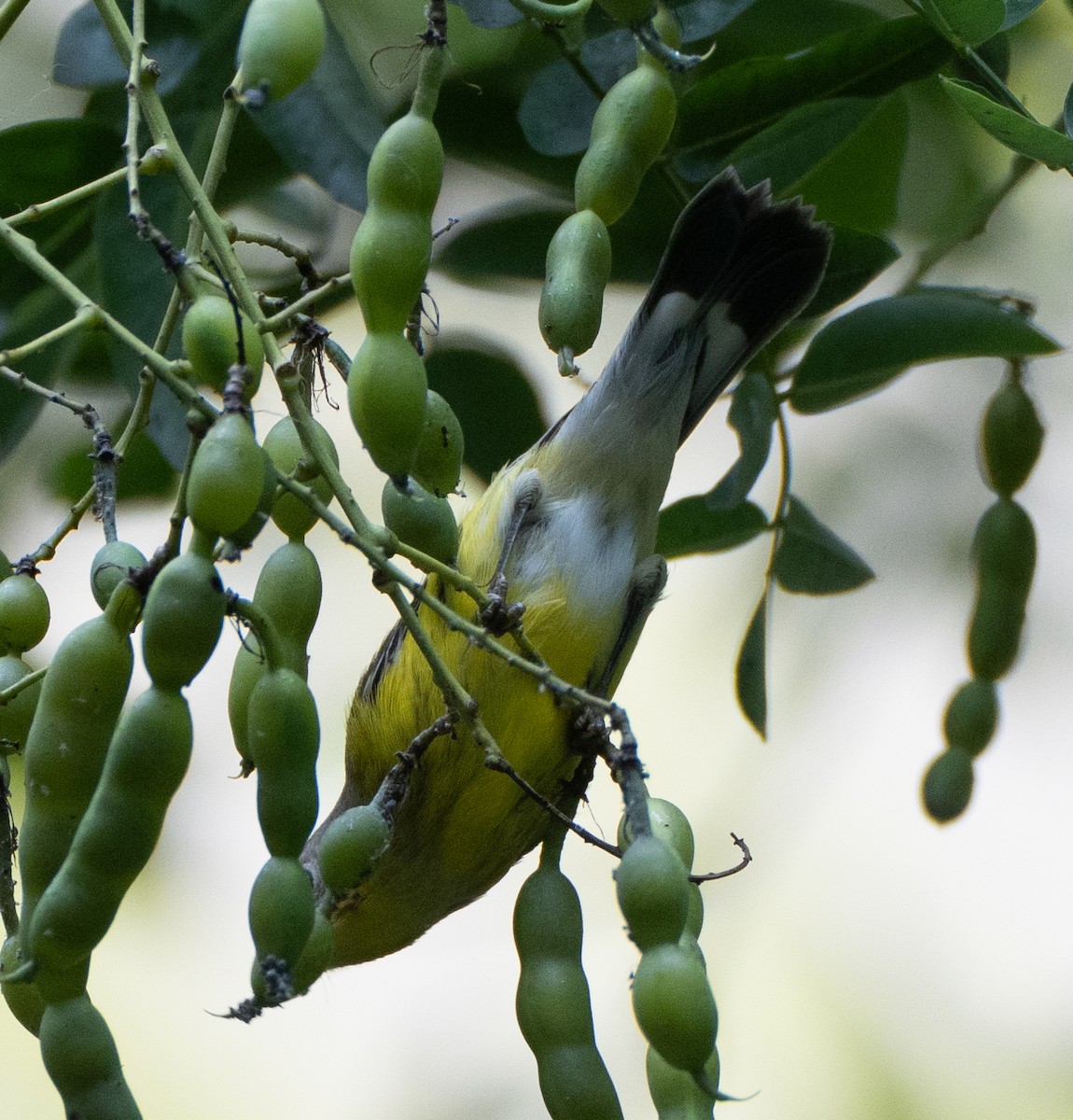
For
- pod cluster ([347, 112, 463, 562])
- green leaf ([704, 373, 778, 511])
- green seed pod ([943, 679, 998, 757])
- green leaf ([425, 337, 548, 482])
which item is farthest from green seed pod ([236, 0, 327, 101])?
green seed pod ([943, 679, 998, 757])

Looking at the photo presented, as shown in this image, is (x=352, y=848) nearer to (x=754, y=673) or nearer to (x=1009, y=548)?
(x=754, y=673)

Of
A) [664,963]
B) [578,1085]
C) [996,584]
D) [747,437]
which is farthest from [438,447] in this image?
[996,584]

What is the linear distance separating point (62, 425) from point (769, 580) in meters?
1.30

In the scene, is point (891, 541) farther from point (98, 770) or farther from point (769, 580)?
point (98, 770)

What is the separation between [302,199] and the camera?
7.79 feet

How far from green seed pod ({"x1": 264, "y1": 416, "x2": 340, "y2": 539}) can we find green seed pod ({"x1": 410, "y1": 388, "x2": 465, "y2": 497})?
9cm

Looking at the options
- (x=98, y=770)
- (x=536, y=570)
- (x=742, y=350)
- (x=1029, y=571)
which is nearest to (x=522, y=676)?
(x=536, y=570)

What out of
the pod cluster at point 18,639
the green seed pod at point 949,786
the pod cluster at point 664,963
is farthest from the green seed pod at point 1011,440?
the pod cluster at point 18,639

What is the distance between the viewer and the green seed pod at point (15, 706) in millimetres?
1500

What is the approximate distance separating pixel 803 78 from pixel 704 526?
0.71 m

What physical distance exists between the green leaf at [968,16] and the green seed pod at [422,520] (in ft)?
2.74

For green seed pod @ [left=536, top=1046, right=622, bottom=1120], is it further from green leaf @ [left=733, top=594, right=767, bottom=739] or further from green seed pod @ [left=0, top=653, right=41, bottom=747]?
green leaf @ [left=733, top=594, right=767, bottom=739]

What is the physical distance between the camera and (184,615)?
1.15 m

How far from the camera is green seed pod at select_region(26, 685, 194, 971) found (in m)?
1.22
